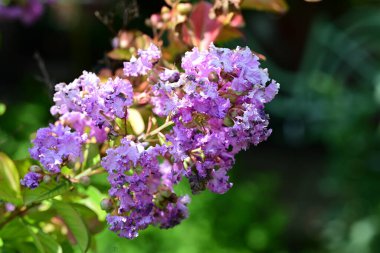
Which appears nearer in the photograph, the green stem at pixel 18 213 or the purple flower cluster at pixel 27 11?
the green stem at pixel 18 213

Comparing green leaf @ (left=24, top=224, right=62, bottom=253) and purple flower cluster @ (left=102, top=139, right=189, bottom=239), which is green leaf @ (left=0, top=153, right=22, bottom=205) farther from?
purple flower cluster @ (left=102, top=139, right=189, bottom=239)

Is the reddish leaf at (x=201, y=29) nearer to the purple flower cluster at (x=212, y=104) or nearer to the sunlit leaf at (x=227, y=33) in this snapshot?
the sunlit leaf at (x=227, y=33)

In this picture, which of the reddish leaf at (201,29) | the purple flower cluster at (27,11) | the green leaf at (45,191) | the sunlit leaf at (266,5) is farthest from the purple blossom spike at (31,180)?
the purple flower cluster at (27,11)

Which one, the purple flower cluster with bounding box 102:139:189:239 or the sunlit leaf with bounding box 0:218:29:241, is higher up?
the purple flower cluster with bounding box 102:139:189:239

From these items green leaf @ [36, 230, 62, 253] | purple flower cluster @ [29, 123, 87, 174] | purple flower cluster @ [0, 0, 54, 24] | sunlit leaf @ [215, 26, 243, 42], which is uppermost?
sunlit leaf @ [215, 26, 243, 42]

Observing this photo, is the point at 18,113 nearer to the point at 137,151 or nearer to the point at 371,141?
the point at 371,141

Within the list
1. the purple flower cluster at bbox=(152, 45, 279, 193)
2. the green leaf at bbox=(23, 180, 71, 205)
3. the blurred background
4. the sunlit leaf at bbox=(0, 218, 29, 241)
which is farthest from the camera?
the blurred background

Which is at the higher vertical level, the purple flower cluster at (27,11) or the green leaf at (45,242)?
the green leaf at (45,242)

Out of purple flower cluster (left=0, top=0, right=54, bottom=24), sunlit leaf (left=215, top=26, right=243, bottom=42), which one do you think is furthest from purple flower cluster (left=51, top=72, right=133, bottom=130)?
purple flower cluster (left=0, top=0, right=54, bottom=24)
